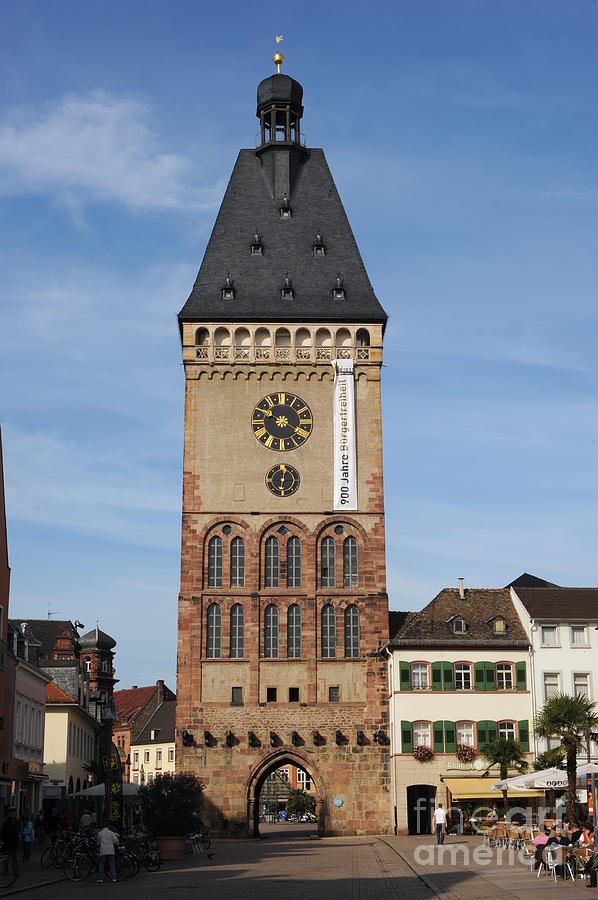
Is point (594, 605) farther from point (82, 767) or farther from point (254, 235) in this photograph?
point (82, 767)

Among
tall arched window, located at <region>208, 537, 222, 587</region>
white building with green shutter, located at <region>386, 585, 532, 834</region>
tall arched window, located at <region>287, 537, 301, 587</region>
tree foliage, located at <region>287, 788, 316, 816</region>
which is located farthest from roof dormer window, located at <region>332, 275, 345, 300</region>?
tree foliage, located at <region>287, 788, 316, 816</region>

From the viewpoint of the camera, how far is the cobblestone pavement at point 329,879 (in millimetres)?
22906

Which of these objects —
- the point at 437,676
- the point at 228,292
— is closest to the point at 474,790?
the point at 437,676

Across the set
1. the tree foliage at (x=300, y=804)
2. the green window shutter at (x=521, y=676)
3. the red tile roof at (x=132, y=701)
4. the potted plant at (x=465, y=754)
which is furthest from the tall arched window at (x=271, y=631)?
the red tile roof at (x=132, y=701)

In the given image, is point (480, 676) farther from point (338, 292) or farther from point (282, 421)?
point (338, 292)

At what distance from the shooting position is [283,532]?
2116 inches

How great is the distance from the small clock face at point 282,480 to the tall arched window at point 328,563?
9.35 ft

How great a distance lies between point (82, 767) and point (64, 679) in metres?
5.93

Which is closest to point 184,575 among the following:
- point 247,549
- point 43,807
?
point 247,549

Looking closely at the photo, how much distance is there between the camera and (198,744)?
50438 mm

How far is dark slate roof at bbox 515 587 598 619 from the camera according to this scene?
51.9 metres

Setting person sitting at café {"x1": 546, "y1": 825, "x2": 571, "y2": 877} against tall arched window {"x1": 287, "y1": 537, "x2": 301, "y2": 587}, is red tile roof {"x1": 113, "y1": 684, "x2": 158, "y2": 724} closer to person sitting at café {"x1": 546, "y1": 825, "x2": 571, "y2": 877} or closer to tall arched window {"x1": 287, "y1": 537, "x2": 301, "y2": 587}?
tall arched window {"x1": 287, "y1": 537, "x2": 301, "y2": 587}

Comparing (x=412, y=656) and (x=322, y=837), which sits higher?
(x=412, y=656)

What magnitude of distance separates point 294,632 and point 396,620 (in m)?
4.93
